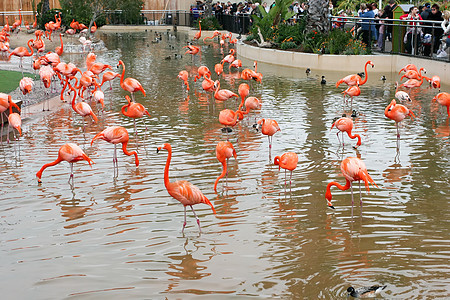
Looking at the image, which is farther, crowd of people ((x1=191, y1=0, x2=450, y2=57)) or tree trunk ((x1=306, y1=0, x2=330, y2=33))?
tree trunk ((x1=306, y1=0, x2=330, y2=33))

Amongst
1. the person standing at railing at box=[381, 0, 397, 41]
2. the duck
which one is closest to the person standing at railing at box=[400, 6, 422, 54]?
the person standing at railing at box=[381, 0, 397, 41]

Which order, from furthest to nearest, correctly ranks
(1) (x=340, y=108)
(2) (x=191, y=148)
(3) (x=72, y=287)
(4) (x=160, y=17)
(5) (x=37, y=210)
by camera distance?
(4) (x=160, y=17) → (1) (x=340, y=108) → (2) (x=191, y=148) → (5) (x=37, y=210) → (3) (x=72, y=287)

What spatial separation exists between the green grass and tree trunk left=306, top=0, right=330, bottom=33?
9319 millimetres

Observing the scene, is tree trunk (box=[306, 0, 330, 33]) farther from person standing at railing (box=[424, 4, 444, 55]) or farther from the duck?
the duck

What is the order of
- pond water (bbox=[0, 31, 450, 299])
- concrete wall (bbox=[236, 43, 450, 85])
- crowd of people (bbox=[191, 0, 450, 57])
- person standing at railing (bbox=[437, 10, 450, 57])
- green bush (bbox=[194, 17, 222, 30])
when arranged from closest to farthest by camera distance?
pond water (bbox=[0, 31, 450, 299])
person standing at railing (bbox=[437, 10, 450, 57])
crowd of people (bbox=[191, 0, 450, 57])
concrete wall (bbox=[236, 43, 450, 85])
green bush (bbox=[194, 17, 222, 30])

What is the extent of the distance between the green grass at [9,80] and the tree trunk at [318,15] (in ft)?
30.6

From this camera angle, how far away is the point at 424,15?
1767 centimetres

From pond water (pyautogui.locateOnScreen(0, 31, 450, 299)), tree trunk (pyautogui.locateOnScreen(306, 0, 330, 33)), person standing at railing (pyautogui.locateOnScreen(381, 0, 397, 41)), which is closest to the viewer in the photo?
pond water (pyautogui.locateOnScreen(0, 31, 450, 299))

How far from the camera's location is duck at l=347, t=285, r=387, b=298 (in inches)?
191

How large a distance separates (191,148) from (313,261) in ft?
14.0

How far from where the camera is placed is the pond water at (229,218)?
209 inches

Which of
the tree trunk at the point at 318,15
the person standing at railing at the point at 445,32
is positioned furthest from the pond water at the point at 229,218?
the tree trunk at the point at 318,15

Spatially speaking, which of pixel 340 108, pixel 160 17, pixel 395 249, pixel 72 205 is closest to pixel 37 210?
pixel 72 205

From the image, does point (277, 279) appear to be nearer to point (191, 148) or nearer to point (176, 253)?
point (176, 253)
